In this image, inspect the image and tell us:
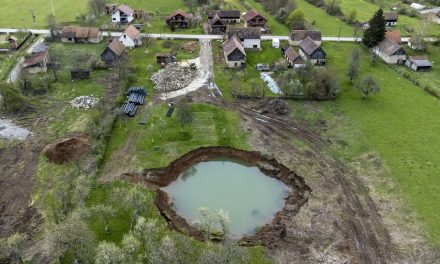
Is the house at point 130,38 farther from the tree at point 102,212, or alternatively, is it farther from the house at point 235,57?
the tree at point 102,212

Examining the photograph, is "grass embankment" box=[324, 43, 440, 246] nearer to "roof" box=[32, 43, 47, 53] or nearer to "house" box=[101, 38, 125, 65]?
"house" box=[101, 38, 125, 65]

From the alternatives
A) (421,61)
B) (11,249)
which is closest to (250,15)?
(421,61)

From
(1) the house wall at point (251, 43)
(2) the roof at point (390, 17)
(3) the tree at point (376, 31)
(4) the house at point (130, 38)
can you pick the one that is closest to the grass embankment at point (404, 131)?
(3) the tree at point (376, 31)

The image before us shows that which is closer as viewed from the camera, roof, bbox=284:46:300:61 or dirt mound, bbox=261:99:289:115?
dirt mound, bbox=261:99:289:115

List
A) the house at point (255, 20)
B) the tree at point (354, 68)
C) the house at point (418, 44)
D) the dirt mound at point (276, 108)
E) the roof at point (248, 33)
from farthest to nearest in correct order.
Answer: the house at point (255, 20)
the house at point (418, 44)
the roof at point (248, 33)
the tree at point (354, 68)
the dirt mound at point (276, 108)

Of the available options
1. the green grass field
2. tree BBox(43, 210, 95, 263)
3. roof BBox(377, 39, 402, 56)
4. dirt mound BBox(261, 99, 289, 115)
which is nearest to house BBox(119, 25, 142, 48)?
the green grass field

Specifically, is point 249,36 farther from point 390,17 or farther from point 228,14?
point 390,17
